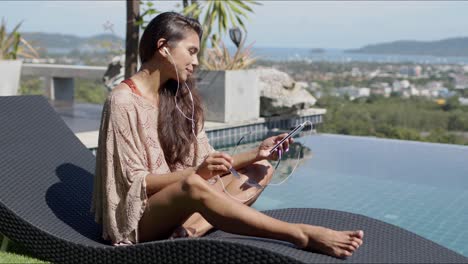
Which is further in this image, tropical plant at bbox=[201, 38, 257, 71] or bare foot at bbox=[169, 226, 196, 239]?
tropical plant at bbox=[201, 38, 257, 71]

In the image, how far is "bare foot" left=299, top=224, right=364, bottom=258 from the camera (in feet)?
7.32

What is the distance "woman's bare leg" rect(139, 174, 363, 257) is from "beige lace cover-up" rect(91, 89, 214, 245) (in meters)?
0.15

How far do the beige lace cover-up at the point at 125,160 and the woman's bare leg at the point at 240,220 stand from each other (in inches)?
6.0

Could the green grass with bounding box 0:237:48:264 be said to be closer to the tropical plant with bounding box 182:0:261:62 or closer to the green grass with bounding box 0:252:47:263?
the green grass with bounding box 0:252:47:263

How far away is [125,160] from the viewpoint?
100 inches

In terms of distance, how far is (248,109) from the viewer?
353 inches

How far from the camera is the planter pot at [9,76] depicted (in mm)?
7820

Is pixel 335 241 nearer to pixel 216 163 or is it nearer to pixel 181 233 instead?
pixel 216 163

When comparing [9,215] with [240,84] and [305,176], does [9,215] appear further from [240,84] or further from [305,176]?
[240,84]

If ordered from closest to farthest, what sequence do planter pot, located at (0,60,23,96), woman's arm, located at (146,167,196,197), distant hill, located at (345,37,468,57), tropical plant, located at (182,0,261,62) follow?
woman's arm, located at (146,167,196,197), planter pot, located at (0,60,23,96), tropical plant, located at (182,0,261,62), distant hill, located at (345,37,468,57)

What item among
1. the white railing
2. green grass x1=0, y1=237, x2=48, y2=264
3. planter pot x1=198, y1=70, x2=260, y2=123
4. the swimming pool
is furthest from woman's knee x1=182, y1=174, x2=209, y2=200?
the white railing

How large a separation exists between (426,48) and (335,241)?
24070mm

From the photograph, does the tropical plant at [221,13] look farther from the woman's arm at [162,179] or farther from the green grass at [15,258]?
the woman's arm at [162,179]

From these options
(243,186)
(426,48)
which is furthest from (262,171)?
(426,48)
